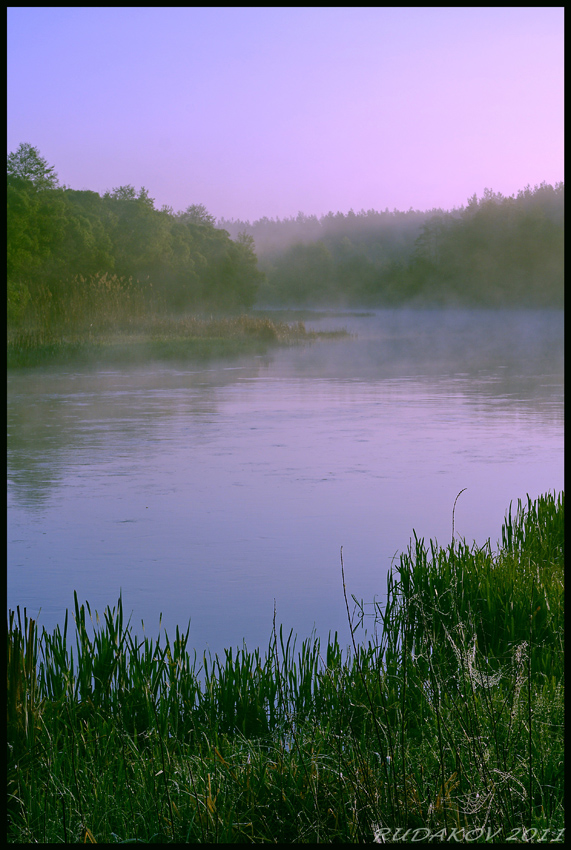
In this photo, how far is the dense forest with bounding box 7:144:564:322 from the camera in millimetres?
21469

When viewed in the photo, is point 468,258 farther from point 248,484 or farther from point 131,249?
point 248,484

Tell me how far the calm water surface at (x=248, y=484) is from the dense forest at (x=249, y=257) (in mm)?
6630

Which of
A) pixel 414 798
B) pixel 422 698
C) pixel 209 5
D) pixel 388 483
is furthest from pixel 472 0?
pixel 388 483

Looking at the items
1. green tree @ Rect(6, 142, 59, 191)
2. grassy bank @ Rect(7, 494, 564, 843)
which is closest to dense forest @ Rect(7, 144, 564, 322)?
green tree @ Rect(6, 142, 59, 191)

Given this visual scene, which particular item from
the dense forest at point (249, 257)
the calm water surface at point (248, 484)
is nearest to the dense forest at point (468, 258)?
the dense forest at point (249, 257)

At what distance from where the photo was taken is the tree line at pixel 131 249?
22.3m

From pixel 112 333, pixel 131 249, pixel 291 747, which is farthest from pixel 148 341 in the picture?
pixel 291 747

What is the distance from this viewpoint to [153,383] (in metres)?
14.4

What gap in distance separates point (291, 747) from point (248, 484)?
4.43 meters

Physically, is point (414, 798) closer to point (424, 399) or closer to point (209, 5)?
point (209, 5)

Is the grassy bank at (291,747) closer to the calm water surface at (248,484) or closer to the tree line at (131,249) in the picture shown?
the calm water surface at (248,484)

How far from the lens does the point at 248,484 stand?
6680mm
